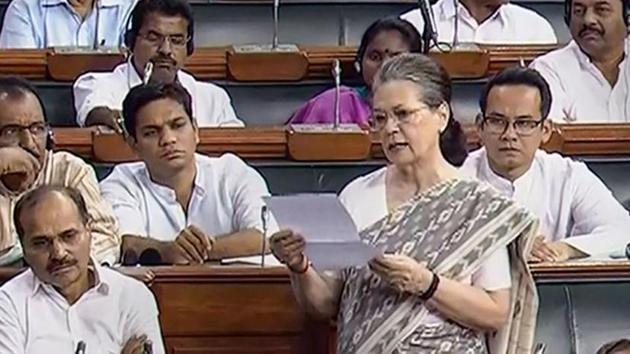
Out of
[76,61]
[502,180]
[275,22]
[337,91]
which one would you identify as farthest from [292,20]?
[502,180]

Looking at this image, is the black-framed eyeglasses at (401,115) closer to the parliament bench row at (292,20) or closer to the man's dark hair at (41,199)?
the man's dark hair at (41,199)

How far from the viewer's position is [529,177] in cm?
358

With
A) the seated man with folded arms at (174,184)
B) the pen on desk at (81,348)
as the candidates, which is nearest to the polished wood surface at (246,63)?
the seated man with folded arms at (174,184)

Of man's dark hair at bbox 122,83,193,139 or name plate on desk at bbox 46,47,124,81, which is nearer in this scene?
man's dark hair at bbox 122,83,193,139

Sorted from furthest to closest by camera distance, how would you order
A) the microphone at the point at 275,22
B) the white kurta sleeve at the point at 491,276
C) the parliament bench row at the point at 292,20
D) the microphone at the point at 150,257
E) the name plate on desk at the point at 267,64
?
the parliament bench row at the point at 292,20 → the microphone at the point at 275,22 → the name plate on desk at the point at 267,64 → the microphone at the point at 150,257 → the white kurta sleeve at the point at 491,276

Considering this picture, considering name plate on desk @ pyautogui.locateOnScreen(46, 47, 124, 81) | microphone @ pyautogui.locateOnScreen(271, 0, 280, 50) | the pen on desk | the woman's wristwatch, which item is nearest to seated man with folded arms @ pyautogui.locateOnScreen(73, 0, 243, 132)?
name plate on desk @ pyautogui.locateOnScreen(46, 47, 124, 81)

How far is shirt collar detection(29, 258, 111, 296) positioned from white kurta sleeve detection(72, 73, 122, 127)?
1216mm

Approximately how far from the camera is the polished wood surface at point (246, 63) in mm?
4332

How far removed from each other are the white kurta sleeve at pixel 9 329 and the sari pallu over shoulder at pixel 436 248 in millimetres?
548

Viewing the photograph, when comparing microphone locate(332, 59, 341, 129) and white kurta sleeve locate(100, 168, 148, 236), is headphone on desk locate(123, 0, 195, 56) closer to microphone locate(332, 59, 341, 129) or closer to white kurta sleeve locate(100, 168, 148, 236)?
microphone locate(332, 59, 341, 129)

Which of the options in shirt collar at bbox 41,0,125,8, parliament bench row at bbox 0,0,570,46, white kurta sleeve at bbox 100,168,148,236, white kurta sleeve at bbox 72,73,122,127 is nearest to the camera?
white kurta sleeve at bbox 100,168,148,236

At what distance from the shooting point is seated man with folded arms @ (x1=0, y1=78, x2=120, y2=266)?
3.36 m

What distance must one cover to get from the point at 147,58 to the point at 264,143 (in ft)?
1.56

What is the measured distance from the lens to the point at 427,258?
2646 millimetres
